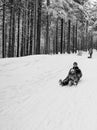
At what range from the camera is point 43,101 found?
8648mm

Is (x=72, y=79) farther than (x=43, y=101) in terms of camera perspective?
Yes

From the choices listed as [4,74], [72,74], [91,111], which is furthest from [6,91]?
[91,111]

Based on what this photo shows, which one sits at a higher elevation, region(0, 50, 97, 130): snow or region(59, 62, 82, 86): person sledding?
region(59, 62, 82, 86): person sledding

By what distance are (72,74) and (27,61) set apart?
554cm

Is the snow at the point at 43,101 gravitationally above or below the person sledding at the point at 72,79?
below

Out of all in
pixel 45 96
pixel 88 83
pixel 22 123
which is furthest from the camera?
pixel 88 83

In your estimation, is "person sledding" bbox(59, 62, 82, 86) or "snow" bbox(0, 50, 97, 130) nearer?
"snow" bbox(0, 50, 97, 130)

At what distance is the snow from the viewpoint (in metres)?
6.52

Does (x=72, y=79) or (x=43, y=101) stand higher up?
(x=72, y=79)

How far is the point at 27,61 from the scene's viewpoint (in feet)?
52.3

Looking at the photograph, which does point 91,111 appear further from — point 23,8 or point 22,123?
point 23,8

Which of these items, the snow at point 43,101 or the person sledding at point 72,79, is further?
the person sledding at point 72,79

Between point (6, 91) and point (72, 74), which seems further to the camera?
point (72, 74)

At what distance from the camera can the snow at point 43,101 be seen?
6.52 m
